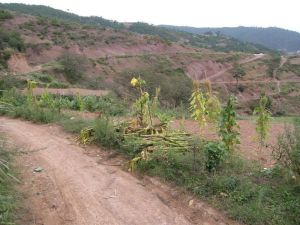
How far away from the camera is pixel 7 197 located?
4.30 metres

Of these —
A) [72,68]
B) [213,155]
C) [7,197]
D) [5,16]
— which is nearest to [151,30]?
[5,16]

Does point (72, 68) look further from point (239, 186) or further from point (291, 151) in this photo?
point (291, 151)

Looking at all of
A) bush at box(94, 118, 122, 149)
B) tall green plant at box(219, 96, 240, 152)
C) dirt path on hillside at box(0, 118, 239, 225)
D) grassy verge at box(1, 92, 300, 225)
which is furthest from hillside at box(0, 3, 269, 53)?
grassy verge at box(1, 92, 300, 225)

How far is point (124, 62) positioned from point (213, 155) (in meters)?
39.0

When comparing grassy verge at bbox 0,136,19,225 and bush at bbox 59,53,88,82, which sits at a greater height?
grassy verge at bbox 0,136,19,225

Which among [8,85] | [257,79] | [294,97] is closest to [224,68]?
[257,79]

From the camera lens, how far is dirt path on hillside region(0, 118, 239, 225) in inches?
194

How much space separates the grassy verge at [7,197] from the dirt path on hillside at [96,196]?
182 millimetres

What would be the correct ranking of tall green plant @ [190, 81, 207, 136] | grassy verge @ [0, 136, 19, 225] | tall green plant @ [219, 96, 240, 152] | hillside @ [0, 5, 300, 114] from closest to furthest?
grassy verge @ [0, 136, 19, 225], tall green plant @ [219, 96, 240, 152], tall green plant @ [190, 81, 207, 136], hillside @ [0, 5, 300, 114]

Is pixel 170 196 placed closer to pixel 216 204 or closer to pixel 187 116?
pixel 216 204

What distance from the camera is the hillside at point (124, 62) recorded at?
30.7 m

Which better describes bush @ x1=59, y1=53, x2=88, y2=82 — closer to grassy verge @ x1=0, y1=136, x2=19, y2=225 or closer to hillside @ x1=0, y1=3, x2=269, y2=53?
grassy verge @ x1=0, y1=136, x2=19, y2=225

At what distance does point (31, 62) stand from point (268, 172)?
34379mm

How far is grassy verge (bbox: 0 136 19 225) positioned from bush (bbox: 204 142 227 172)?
8.10ft
